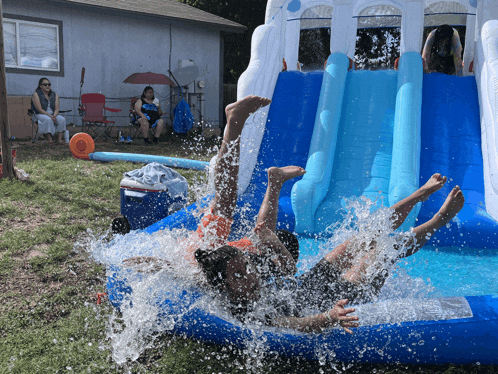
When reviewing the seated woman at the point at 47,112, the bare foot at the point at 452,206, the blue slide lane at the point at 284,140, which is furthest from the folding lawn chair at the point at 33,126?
the bare foot at the point at 452,206

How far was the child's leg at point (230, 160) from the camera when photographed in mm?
3445

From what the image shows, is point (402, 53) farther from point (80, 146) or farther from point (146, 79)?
point (146, 79)

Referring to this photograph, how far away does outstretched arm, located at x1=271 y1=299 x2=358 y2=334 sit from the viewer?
227 centimetres

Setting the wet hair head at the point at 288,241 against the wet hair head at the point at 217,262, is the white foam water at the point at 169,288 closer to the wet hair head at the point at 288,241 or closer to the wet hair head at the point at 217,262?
the wet hair head at the point at 217,262

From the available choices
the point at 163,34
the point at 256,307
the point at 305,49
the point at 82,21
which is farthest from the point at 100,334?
the point at 305,49

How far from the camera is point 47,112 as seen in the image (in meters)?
9.41

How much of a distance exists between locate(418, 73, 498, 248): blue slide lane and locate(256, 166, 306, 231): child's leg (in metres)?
1.69

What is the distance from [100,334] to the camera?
287 cm

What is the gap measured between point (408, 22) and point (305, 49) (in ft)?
42.5

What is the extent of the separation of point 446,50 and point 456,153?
8.01 ft

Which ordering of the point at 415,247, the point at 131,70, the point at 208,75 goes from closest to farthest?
the point at 415,247
the point at 131,70
the point at 208,75

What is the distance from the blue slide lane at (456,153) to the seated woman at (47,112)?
282 inches

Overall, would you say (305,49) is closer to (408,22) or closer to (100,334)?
(408,22)

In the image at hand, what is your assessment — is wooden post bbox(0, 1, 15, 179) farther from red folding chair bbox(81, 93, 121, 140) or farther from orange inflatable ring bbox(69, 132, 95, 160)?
red folding chair bbox(81, 93, 121, 140)
